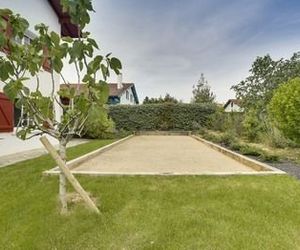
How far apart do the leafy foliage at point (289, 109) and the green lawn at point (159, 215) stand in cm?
448

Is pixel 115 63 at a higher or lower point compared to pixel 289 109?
higher

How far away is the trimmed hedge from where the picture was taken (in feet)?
86.7

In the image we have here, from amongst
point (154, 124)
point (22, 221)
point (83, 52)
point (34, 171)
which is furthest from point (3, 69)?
point (154, 124)

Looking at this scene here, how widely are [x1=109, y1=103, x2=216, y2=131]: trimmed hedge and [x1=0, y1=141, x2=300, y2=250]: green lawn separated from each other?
789 inches

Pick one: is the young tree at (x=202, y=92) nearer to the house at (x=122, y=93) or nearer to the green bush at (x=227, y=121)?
the house at (x=122, y=93)

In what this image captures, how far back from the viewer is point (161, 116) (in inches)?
1059

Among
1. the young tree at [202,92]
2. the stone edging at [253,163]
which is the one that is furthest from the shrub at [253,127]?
the young tree at [202,92]

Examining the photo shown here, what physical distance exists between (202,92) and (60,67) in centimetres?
4276

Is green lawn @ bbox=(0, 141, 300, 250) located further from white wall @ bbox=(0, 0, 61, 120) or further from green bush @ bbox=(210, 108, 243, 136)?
green bush @ bbox=(210, 108, 243, 136)

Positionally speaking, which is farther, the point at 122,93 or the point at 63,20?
the point at 122,93

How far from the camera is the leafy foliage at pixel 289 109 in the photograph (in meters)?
10.2

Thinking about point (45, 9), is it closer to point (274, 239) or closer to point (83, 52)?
point (83, 52)

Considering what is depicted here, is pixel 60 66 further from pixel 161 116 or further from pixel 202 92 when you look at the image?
pixel 202 92

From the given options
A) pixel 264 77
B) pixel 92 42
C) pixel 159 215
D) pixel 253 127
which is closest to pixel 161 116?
pixel 264 77
